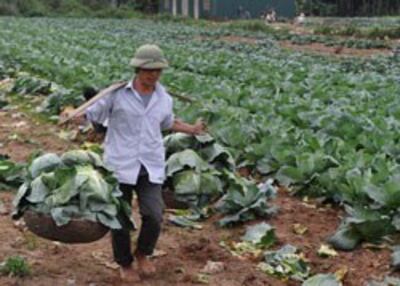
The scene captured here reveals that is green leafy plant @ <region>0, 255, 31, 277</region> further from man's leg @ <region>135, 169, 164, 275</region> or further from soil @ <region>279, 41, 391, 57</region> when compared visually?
soil @ <region>279, 41, 391, 57</region>

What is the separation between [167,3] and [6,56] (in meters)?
48.0

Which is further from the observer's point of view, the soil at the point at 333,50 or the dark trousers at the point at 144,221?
the soil at the point at 333,50

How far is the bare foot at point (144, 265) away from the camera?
213 inches

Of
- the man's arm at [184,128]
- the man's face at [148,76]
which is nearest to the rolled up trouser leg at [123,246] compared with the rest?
the man's arm at [184,128]

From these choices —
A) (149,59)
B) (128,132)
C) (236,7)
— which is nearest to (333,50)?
(128,132)

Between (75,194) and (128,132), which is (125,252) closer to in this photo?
(75,194)

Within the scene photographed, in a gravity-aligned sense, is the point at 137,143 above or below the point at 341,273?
above

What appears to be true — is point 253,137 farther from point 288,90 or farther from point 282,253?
point 288,90

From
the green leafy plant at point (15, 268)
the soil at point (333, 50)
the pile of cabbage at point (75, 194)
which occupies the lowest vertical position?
the soil at point (333, 50)

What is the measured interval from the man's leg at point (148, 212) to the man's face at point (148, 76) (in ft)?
1.84

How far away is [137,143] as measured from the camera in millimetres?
5227

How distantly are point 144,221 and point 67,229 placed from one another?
1.82 feet

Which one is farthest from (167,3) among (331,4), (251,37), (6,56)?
(6,56)

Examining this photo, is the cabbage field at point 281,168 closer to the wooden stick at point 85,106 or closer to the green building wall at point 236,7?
the wooden stick at point 85,106
